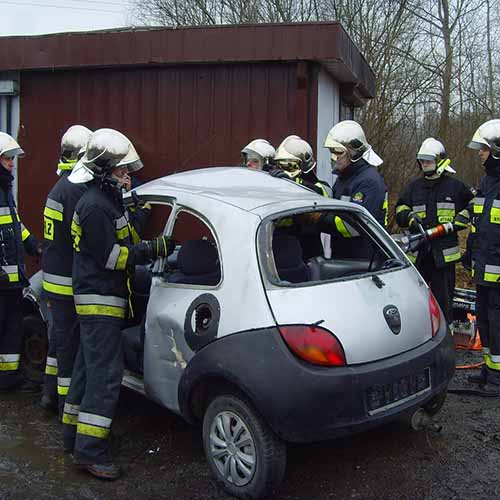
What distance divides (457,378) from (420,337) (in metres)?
2.27

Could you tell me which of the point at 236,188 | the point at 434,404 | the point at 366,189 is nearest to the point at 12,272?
the point at 236,188

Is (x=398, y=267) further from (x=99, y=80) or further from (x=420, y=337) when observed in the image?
(x=99, y=80)

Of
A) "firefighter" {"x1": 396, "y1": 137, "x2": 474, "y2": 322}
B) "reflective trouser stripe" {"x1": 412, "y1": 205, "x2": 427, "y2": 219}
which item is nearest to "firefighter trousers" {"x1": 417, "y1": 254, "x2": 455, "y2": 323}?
"firefighter" {"x1": 396, "y1": 137, "x2": 474, "y2": 322}

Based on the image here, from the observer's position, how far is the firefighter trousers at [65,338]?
4.19 meters

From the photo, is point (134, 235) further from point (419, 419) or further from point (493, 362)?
point (493, 362)

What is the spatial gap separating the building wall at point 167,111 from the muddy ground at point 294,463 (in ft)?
11.0

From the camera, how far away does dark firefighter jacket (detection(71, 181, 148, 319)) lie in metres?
3.62

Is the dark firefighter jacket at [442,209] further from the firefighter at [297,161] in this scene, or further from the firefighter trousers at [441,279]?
the firefighter at [297,161]

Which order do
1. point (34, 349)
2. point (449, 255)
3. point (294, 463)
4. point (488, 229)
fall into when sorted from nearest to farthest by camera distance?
point (294, 463)
point (488, 229)
point (34, 349)
point (449, 255)

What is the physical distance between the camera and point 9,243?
5.10m

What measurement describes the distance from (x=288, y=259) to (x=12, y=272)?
2.45 metres

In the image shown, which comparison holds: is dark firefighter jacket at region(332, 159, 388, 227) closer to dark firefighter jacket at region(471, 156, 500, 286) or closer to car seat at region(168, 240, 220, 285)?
dark firefighter jacket at region(471, 156, 500, 286)

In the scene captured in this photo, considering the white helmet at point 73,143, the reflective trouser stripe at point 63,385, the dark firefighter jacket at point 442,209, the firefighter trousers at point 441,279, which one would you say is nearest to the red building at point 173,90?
the dark firefighter jacket at point 442,209

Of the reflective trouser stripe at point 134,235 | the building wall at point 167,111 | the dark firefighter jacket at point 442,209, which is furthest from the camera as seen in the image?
the building wall at point 167,111
